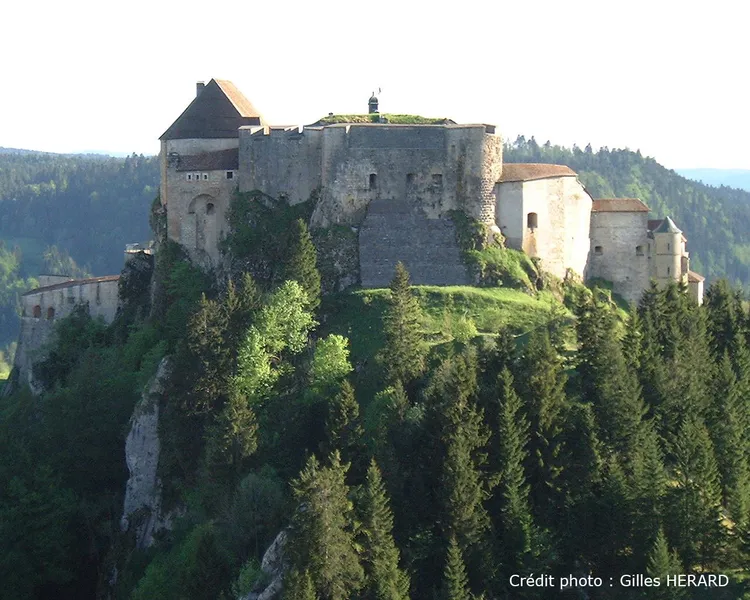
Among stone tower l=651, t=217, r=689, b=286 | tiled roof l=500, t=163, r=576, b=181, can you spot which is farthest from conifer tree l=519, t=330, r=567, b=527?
stone tower l=651, t=217, r=689, b=286

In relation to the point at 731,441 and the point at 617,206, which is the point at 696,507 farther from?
the point at 617,206

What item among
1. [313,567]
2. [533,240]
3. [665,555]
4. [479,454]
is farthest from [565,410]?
[533,240]

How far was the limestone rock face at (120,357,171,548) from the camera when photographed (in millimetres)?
57253

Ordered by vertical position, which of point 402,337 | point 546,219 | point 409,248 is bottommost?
point 402,337

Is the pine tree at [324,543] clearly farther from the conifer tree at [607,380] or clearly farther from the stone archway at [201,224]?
the stone archway at [201,224]

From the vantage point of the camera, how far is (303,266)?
188 feet

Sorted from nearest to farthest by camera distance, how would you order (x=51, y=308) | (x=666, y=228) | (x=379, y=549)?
(x=379, y=549)
(x=666, y=228)
(x=51, y=308)

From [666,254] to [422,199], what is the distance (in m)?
12.9

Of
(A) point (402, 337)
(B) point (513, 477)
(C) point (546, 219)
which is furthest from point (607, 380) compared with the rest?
(C) point (546, 219)

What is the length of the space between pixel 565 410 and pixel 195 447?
17.6m

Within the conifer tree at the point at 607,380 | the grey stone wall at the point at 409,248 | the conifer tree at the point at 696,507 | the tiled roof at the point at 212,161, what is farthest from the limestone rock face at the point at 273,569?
the tiled roof at the point at 212,161

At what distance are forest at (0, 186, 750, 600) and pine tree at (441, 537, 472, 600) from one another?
9 cm

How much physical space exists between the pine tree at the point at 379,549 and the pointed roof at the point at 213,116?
88.9 feet

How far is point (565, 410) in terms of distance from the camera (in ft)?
157
